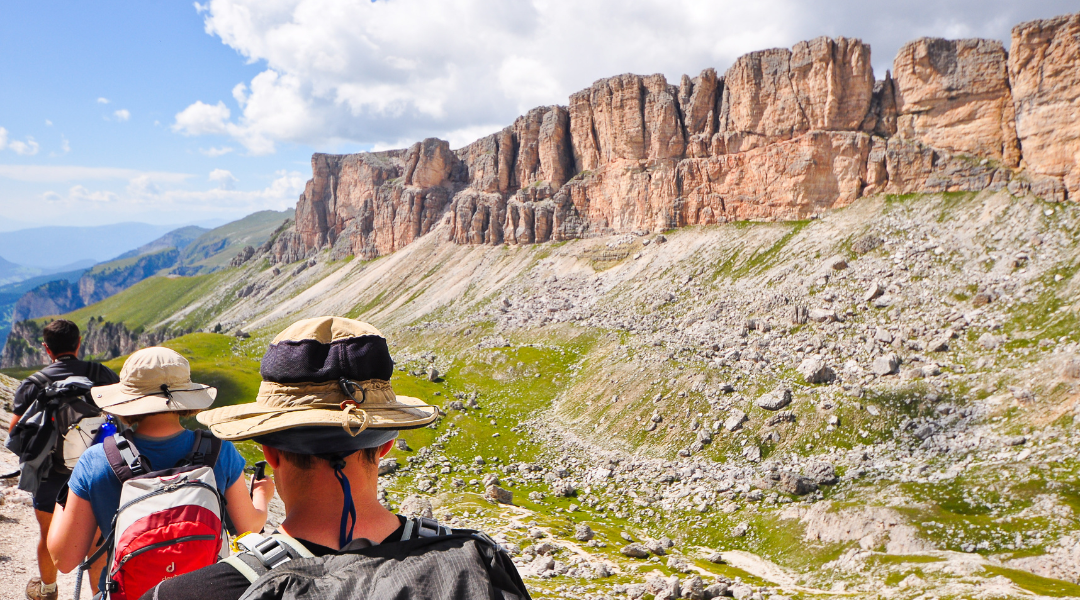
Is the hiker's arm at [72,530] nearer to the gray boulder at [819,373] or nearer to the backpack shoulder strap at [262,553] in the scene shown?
the backpack shoulder strap at [262,553]

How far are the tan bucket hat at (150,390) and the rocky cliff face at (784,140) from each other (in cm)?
7995

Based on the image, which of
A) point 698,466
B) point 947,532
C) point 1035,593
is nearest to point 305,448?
point 1035,593

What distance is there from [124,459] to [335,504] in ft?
12.5

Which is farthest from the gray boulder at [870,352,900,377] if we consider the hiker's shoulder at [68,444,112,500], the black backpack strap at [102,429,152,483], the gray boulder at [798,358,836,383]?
the hiker's shoulder at [68,444,112,500]

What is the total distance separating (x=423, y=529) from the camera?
351 centimetres

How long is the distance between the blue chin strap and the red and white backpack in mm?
2331

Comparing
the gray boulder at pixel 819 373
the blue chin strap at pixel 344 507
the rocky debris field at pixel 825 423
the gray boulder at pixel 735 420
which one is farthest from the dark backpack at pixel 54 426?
the gray boulder at pixel 819 373

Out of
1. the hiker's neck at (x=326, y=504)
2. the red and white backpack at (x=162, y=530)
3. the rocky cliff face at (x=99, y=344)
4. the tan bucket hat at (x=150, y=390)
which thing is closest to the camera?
the hiker's neck at (x=326, y=504)

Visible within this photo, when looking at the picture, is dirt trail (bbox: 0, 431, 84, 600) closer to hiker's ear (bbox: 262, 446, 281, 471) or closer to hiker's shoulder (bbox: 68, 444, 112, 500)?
hiker's shoulder (bbox: 68, 444, 112, 500)

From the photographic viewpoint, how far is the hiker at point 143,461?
223 inches

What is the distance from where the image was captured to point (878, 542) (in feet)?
91.1

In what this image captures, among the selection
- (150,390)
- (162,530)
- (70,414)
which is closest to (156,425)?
(150,390)

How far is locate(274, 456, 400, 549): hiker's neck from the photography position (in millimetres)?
3332

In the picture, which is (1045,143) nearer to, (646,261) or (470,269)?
(646,261)
